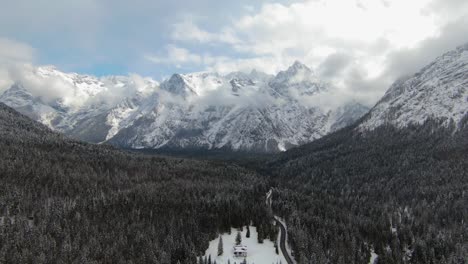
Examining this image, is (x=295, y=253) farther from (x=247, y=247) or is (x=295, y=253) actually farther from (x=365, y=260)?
(x=365, y=260)

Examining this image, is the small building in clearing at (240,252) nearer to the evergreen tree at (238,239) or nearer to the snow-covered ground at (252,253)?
the snow-covered ground at (252,253)

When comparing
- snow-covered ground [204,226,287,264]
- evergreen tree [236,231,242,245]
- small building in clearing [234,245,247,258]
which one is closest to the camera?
snow-covered ground [204,226,287,264]

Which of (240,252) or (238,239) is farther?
(238,239)

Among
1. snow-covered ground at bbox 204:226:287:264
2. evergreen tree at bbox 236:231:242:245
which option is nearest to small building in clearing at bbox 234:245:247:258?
snow-covered ground at bbox 204:226:287:264

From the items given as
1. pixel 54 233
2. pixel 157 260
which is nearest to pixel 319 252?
pixel 157 260

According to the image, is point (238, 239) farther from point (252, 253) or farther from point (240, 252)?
point (240, 252)

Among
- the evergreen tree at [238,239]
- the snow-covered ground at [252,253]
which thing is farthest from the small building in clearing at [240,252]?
the evergreen tree at [238,239]

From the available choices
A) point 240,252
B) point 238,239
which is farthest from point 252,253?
point 238,239

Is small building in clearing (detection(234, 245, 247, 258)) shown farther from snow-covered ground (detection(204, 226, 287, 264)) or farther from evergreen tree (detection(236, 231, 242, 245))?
evergreen tree (detection(236, 231, 242, 245))

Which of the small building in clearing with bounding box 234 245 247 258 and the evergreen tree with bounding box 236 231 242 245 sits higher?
the evergreen tree with bounding box 236 231 242 245

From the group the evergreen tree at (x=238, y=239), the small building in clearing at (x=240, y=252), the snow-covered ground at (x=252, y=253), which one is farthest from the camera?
the evergreen tree at (x=238, y=239)

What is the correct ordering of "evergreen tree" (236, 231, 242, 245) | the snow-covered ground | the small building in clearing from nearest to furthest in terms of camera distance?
the snow-covered ground, the small building in clearing, "evergreen tree" (236, 231, 242, 245)
